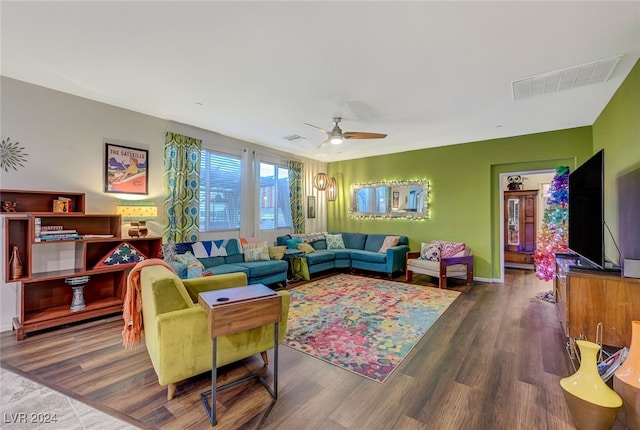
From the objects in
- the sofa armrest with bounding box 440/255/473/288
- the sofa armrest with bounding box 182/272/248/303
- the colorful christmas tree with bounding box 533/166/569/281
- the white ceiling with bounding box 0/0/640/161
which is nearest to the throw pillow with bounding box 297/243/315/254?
the sofa armrest with bounding box 440/255/473/288

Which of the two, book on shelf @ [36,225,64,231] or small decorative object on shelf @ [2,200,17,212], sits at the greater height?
small decorative object on shelf @ [2,200,17,212]

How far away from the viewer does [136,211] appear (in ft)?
12.5

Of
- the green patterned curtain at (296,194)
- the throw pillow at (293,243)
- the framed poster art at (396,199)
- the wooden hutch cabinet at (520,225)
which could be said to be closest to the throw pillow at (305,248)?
the throw pillow at (293,243)

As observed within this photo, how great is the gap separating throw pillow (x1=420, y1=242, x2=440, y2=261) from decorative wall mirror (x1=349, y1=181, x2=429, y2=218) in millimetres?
771

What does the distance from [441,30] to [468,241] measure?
455cm

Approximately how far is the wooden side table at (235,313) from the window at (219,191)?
332 centimetres

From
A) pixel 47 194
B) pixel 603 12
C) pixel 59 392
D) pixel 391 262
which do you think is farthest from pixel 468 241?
pixel 47 194

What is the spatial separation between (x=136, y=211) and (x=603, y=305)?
5.13 meters

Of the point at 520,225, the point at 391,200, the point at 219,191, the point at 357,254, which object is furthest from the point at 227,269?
the point at 520,225

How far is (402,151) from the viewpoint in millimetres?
6594

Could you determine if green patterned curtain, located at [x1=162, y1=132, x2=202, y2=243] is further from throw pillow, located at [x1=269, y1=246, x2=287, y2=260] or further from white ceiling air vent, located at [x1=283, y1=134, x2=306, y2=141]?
white ceiling air vent, located at [x1=283, y1=134, x2=306, y2=141]

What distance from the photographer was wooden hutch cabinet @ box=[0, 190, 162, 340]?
10.0 feet

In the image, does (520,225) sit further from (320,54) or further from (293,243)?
(320,54)

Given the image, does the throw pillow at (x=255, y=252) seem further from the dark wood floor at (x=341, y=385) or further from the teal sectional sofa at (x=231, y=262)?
the dark wood floor at (x=341, y=385)
